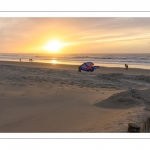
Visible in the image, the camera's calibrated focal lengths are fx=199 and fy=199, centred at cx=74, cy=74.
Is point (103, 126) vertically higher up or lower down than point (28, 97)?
lower down

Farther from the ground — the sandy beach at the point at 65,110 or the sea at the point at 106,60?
the sea at the point at 106,60

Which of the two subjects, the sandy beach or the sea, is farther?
the sea

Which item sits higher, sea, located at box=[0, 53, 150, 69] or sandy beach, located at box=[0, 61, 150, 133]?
sea, located at box=[0, 53, 150, 69]

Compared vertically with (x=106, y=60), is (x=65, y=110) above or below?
below

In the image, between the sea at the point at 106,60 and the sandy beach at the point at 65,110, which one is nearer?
the sandy beach at the point at 65,110

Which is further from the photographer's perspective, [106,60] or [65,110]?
[106,60]

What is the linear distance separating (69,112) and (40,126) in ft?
4.56

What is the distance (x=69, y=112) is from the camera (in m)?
6.89

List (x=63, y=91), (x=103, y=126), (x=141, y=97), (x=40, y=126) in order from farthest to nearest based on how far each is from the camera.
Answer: (x=63, y=91)
(x=141, y=97)
(x=40, y=126)
(x=103, y=126)
